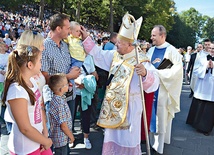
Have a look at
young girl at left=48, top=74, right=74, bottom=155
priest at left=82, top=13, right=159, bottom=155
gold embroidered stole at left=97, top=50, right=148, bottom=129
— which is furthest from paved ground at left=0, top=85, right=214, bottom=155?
young girl at left=48, top=74, right=74, bottom=155

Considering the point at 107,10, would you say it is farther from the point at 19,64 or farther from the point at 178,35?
the point at 19,64

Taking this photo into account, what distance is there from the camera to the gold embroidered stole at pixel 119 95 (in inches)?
111

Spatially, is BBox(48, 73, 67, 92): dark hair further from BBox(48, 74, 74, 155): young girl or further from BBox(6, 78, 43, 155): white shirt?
BBox(6, 78, 43, 155): white shirt

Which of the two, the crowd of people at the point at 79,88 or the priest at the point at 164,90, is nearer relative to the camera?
the crowd of people at the point at 79,88

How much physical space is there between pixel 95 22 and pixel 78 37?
1368 inches

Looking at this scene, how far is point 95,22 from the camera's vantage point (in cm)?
3703

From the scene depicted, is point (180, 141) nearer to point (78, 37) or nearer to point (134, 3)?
point (78, 37)

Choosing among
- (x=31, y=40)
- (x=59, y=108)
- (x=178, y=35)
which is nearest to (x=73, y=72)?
(x=59, y=108)

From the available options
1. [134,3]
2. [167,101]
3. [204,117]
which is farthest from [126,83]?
[134,3]

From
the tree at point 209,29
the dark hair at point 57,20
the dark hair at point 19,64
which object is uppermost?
the tree at point 209,29

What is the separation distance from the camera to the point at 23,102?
1.72 meters

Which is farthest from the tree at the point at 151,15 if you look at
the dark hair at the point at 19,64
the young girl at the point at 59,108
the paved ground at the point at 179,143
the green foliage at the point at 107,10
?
the dark hair at the point at 19,64

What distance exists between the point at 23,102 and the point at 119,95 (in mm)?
1340

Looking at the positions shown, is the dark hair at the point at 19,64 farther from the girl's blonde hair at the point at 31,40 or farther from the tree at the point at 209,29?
the tree at the point at 209,29
